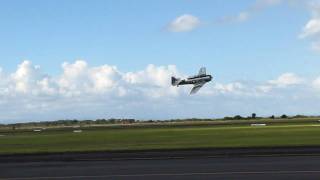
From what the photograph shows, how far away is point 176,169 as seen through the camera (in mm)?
23906

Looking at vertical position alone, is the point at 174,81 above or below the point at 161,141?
above

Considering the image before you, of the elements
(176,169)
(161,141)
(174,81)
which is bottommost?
(176,169)

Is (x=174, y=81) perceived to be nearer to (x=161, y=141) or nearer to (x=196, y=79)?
(x=196, y=79)

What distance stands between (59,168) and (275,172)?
9703 millimetres

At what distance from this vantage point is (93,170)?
2472 cm

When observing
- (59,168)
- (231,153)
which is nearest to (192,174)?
(59,168)

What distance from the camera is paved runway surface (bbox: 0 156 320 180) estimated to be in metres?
21.2

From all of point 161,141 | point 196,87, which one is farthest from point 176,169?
point 196,87

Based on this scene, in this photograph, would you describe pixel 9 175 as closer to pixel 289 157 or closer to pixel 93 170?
pixel 93 170

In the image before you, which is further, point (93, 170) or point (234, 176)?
point (93, 170)

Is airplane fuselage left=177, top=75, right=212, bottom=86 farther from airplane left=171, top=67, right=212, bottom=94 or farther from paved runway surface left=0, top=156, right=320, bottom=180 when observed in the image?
paved runway surface left=0, top=156, right=320, bottom=180

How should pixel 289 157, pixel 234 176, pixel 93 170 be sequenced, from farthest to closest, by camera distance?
pixel 289 157
pixel 93 170
pixel 234 176

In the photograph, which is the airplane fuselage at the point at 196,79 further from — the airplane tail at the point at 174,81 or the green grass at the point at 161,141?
the green grass at the point at 161,141

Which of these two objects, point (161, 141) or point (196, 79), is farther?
point (196, 79)
